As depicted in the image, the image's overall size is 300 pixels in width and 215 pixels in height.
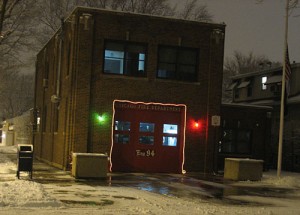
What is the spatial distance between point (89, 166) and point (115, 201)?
5435 mm

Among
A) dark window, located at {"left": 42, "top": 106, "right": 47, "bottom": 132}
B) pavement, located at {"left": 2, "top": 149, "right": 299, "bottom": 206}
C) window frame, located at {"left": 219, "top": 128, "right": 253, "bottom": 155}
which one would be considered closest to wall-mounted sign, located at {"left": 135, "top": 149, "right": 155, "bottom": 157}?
pavement, located at {"left": 2, "top": 149, "right": 299, "bottom": 206}

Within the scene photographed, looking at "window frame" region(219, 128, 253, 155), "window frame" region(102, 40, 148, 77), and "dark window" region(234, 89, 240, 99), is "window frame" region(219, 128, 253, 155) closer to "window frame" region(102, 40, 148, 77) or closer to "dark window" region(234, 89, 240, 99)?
"window frame" region(102, 40, 148, 77)

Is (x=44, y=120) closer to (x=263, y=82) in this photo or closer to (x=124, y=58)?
(x=124, y=58)

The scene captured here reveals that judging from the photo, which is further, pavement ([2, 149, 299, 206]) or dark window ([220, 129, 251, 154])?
dark window ([220, 129, 251, 154])

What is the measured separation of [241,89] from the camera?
40.7 meters

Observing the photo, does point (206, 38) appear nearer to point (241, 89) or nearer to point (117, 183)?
point (117, 183)

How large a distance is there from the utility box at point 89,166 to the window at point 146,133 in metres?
4.30

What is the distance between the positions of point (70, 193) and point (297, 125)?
69.0 feet

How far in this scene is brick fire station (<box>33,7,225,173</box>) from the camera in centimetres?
2167

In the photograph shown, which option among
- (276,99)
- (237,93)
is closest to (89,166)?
(276,99)

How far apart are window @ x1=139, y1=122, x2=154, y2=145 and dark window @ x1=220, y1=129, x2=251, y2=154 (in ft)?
17.8

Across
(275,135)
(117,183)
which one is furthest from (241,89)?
(117,183)

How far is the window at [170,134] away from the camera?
23.0m

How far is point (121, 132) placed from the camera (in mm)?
22344
